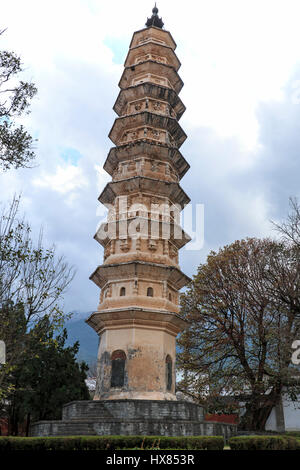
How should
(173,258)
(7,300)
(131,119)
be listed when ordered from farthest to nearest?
(131,119) → (173,258) → (7,300)

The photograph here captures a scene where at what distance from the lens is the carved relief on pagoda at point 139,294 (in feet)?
57.2

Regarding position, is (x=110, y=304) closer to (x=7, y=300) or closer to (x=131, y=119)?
(x=7, y=300)

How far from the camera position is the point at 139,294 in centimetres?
1756

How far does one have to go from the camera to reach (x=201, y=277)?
24281 mm

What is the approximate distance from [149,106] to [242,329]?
1334 cm

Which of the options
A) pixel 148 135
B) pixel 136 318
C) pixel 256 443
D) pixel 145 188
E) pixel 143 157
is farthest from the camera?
pixel 148 135

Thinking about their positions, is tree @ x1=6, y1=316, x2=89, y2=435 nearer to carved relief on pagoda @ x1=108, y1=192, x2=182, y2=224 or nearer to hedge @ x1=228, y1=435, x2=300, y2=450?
Answer: carved relief on pagoda @ x1=108, y1=192, x2=182, y2=224

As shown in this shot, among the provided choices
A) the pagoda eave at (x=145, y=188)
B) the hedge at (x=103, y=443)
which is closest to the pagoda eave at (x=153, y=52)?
the pagoda eave at (x=145, y=188)

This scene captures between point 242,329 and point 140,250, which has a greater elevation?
point 140,250

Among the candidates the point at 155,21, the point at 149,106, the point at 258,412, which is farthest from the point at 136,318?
the point at 155,21

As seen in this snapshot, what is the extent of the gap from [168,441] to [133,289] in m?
7.48

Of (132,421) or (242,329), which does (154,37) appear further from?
(132,421)

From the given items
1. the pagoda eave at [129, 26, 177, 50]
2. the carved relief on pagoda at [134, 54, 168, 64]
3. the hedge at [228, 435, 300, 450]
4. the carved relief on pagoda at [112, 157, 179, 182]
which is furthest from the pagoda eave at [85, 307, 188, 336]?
the pagoda eave at [129, 26, 177, 50]
